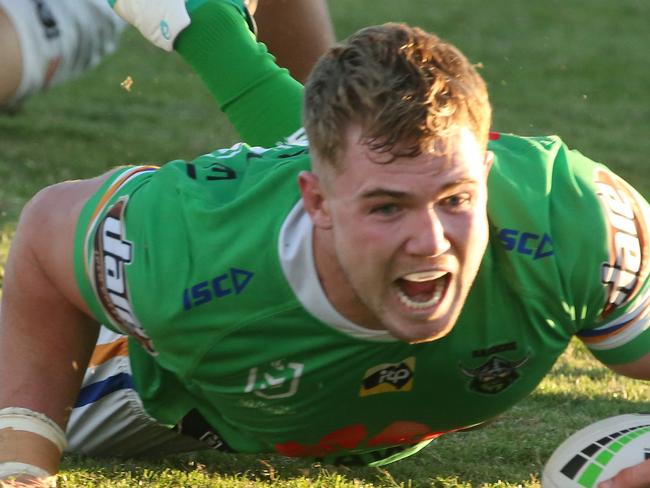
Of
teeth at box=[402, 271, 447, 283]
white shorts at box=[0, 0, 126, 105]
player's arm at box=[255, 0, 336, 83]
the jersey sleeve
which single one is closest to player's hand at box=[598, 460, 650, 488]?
the jersey sleeve

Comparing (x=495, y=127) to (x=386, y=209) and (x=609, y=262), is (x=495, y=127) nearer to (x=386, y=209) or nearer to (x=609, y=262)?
(x=609, y=262)

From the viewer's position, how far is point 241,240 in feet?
10.2

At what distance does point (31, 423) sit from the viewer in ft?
11.5

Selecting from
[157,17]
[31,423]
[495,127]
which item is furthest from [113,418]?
[495,127]

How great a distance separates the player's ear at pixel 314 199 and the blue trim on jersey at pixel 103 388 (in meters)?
1.17

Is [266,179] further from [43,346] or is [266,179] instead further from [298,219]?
[43,346]

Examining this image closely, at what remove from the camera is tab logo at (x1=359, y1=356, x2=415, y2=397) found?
10.5 ft

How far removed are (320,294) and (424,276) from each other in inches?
14.0

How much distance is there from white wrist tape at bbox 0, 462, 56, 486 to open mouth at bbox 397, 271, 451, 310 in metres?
1.17

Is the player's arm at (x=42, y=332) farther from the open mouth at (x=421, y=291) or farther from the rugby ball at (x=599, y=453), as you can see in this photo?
the rugby ball at (x=599, y=453)

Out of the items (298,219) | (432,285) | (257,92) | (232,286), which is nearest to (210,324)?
(232,286)

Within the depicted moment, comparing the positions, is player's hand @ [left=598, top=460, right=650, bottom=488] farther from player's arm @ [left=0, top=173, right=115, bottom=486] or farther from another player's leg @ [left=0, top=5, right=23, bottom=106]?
another player's leg @ [left=0, top=5, right=23, bottom=106]

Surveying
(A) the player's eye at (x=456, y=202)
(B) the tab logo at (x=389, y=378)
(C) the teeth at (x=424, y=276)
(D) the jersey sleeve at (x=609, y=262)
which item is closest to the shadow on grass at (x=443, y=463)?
(B) the tab logo at (x=389, y=378)

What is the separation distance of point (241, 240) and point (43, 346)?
2.56 feet
